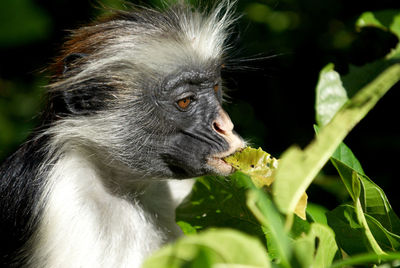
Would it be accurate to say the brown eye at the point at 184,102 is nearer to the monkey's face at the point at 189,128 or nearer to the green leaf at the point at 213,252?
the monkey's face at the point at 189,128

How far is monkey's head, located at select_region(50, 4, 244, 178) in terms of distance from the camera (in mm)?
3248

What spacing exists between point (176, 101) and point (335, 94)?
3.05ft

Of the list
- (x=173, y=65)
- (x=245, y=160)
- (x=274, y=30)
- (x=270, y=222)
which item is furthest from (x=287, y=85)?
(x=270, y=222)

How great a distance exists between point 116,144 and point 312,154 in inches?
92.0

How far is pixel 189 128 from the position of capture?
316 cm

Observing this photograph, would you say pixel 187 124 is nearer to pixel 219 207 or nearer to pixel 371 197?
pixel 219 207

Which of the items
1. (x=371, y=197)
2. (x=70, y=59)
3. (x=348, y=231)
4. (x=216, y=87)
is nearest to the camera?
(x=371, y=197)

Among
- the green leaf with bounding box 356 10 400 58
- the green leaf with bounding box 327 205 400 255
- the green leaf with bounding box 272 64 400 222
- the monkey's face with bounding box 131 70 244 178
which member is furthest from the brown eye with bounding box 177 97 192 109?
the green leaf with bounding box 272 64 400 222

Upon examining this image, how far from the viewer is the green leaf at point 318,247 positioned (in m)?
1.21

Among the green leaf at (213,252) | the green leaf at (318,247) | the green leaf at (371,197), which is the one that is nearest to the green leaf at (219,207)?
the green leaf at (371,197)

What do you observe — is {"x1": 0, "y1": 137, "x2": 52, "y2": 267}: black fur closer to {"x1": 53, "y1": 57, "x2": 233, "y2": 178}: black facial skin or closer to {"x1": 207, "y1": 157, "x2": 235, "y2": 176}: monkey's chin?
{"x1": 53, "y1": 57, "x2": 233, "y2": 178}: black facial skin

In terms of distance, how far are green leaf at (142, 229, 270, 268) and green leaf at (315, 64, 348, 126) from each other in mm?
1671

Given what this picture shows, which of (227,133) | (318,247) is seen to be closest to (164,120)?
(227,133)

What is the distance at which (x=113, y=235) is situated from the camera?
3168 mm
